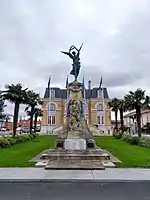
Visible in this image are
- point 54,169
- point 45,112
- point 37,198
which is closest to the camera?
point 37,198

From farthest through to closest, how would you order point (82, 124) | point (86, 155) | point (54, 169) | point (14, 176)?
1. point (82, 124)
2. point (86, 155)
3. point (54, 169)
4. point (14, 176)

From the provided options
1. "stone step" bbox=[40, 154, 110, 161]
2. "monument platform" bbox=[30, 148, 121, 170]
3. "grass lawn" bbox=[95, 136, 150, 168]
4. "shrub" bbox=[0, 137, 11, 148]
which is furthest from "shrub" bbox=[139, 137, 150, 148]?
"shrub" bbox=[0, 137, 11, 148]

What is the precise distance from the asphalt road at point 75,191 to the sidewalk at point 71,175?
1.79 feet

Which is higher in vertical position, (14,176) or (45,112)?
(45,112)

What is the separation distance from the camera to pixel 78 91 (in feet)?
70.9

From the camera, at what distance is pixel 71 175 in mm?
11188

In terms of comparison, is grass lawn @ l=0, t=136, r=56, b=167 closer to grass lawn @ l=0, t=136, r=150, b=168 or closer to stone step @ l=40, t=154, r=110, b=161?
grass lawn @ l=0, t=136, r=150, b=168

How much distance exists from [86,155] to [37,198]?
855cm

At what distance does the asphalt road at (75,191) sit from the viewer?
25.4 ft

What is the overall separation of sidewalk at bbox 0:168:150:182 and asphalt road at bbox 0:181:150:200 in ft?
1.79

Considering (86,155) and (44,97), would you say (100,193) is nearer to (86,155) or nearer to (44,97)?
(86,155)

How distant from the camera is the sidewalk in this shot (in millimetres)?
10418

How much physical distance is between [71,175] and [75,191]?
2.60 m

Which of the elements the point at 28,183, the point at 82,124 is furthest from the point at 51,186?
the point at 82,124
